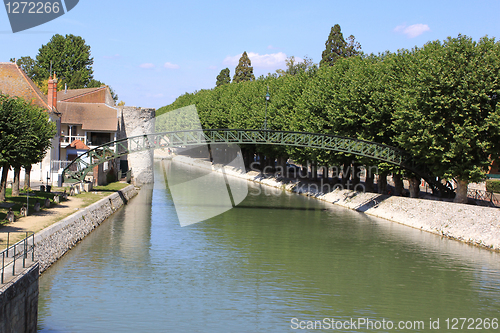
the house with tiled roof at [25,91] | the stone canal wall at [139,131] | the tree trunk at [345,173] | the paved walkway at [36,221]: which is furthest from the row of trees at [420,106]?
the house with tiled roof at [25,91]

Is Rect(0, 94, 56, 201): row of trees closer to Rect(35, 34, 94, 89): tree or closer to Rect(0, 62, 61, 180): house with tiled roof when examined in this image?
Rect(0, 62, 61, 180): house with tiled roof

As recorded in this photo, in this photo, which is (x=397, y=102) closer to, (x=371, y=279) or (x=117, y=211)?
(x=371, y=279)

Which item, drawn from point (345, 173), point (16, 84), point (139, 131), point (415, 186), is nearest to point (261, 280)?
point (415, 186)

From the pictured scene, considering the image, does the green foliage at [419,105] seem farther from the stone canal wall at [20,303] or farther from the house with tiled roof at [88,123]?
the stone canal wall at [20,303]

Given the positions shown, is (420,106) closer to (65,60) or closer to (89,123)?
(89,123)

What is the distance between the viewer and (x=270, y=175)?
250ft

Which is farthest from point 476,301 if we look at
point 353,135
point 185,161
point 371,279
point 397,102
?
point 185,161

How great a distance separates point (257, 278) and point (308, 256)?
5.86m

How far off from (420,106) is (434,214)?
8492mm

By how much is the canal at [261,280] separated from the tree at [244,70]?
92022mm

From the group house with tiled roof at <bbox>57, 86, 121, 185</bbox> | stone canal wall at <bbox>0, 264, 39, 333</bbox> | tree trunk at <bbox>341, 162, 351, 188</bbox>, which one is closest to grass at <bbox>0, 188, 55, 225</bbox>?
stone canal wall at <bbox>0, 264, 39, 333</bbox>

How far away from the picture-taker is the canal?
19.0m

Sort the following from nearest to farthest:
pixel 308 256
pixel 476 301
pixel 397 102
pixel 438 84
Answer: pixel 476 301 → pixel 308 256 → pixel 438 84 → pixel 397 102

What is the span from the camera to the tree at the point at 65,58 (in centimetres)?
12050
